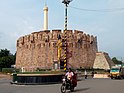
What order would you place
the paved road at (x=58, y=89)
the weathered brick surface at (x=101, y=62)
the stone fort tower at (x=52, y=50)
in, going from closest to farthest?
the paved road at (x=58, y=89) < the stone fort tower at (x=52, y=50) < the weathered brick surface at (x=101, y=62)

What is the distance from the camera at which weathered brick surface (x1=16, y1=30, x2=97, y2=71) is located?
130 ft

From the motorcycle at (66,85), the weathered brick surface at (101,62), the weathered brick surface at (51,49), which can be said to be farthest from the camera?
the weathered brick surface at (101,62)

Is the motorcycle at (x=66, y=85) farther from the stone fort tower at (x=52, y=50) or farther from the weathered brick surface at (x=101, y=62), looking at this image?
the weathered brick surface at (x=101, y=62)

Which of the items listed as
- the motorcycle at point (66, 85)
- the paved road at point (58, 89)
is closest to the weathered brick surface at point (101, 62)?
the paved road at point (58, 89)

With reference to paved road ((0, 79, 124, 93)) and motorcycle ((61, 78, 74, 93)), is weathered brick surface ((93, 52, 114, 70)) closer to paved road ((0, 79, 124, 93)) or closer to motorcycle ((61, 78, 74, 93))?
paved road ((0, 79, 124, 93))

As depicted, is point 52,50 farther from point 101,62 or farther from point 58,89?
point 58,89

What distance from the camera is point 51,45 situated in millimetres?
39750

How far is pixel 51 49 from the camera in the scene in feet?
131

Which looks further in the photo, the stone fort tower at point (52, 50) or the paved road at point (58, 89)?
the stone fort tower at point (52, 50)

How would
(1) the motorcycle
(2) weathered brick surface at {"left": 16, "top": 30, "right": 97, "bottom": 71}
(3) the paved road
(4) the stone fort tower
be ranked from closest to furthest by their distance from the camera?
1. (1) the motorcycle
2. (3) the paved road
3. (4) the stone fort tower
4. (2) weathered brick surface at {"left": 16, "top": 30, "right": 97, "bottom": 71}

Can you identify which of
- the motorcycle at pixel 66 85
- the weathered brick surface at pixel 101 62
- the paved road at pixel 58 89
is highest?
the weathered brick surface at pixel 101 62

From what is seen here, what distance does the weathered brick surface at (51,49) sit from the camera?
3962 centimetres

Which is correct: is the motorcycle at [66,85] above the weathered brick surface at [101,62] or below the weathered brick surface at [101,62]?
below

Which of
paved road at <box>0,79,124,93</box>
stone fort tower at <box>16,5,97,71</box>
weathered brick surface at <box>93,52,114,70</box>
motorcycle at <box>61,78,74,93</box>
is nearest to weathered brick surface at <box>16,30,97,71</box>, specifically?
stone fort tower at <box>16,5,97,71</box>
